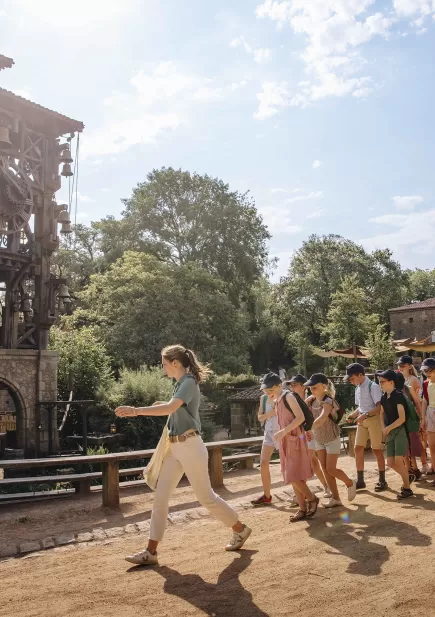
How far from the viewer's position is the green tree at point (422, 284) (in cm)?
6988

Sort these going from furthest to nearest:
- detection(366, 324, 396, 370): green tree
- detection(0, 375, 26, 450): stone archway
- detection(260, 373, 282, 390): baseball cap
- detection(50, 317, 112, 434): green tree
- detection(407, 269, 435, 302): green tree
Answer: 1. detection(407, 269, 435, 302): green tree
2. detection(366, 324, 396, 370): green tree
3. detection(50, 317, 112, 434): green tree
4. detection(0, 375, 26, 450): stone archway
5. detection(260, 373, 282, 390): baseball cap

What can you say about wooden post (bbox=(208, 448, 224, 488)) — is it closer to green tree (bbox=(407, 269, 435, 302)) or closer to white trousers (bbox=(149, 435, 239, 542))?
white trousers (bbox=(149, 435, 239, 542))

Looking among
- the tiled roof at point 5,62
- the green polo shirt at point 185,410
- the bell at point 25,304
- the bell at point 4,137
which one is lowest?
the green polo shirt at point 185,410

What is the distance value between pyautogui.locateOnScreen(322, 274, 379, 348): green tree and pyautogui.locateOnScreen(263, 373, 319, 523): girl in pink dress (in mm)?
35449

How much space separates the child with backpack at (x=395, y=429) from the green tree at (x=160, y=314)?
21578 millimetres

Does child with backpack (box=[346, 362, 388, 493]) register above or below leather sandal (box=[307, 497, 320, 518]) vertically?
above

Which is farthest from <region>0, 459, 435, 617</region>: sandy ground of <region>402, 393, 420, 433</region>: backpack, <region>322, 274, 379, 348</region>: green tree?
<region>322, 274, 379, 348</region>: green tree

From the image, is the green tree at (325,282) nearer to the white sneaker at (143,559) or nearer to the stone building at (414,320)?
the stone building at (414,320)

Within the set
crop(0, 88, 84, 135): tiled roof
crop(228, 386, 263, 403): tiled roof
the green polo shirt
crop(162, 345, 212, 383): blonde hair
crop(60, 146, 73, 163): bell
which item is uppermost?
crop(0, 88, 84, 135): tiled roof

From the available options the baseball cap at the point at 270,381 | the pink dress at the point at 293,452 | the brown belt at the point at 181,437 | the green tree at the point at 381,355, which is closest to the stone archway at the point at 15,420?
the baseball cap at the point at 270,381

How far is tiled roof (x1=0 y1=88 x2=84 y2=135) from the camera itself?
1731 centimetres

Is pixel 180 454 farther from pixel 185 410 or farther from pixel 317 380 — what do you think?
pixel 317 380

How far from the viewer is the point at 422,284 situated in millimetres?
73125

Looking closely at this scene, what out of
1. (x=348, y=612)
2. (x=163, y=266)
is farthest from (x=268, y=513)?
(x=163, y=266)
